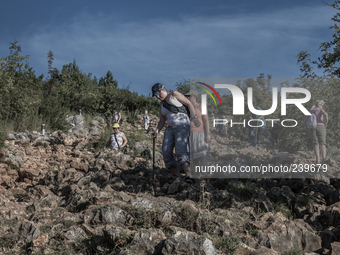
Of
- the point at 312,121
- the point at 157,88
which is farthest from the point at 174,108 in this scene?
the point at 312,121

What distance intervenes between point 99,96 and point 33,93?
13.8 feet

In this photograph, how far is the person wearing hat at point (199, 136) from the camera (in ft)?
18.4

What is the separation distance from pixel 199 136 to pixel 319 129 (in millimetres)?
2049

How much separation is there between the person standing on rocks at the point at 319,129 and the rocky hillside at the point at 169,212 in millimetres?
529

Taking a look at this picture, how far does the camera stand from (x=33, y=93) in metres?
16.1

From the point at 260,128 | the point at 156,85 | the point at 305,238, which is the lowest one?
the point at 305,238

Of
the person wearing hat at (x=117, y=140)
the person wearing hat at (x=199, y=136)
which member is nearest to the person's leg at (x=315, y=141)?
the person wearing hat at (x=199, y=136)

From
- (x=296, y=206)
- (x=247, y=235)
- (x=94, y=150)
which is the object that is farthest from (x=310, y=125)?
(x=94, y=150)

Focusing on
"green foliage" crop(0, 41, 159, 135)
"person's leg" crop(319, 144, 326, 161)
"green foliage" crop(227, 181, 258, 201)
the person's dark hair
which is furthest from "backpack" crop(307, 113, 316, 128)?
"green foliage" crop(0, 41, 159, 135)

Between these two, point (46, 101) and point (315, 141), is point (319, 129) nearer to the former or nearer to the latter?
point (315, 141)

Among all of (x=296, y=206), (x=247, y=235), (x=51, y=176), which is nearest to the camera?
(x=247, y=235)

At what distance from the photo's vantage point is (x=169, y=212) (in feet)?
13.5

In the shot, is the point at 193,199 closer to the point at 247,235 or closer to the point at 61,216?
the point at 247,235

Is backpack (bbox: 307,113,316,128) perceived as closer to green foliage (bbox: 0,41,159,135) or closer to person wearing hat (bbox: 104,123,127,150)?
person wearing hat (bbox: 104,123,127,150)
